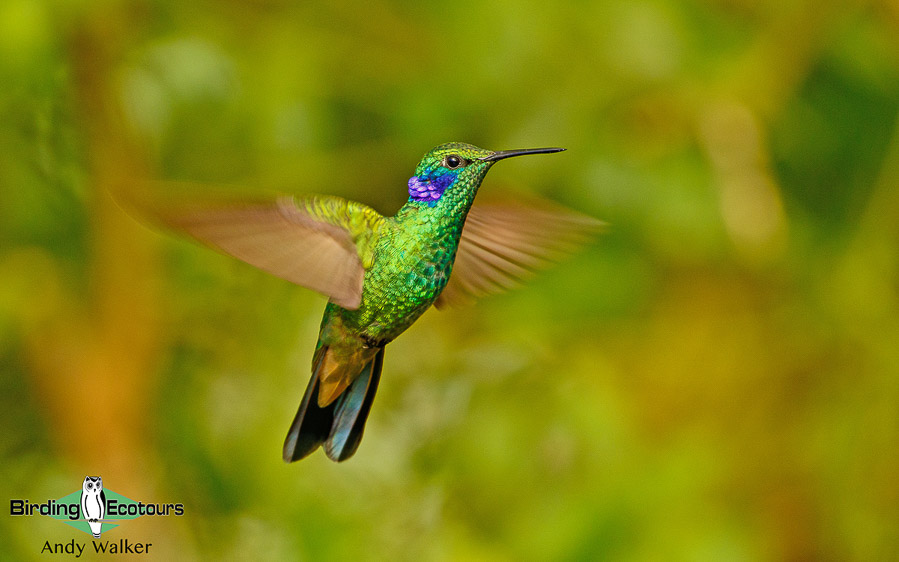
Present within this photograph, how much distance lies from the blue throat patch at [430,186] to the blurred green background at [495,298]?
2.50 feet

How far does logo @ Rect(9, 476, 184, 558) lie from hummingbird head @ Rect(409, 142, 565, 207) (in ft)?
2.96

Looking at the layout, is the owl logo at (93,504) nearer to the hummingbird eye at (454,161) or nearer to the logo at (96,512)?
the logo at (96,512)

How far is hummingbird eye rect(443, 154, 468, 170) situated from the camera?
2.93ft

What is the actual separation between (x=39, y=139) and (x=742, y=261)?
1.42 metres

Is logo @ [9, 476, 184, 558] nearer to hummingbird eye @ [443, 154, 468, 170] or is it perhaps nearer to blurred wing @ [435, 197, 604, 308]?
blurred wing @ [435, 197, 604, 308]

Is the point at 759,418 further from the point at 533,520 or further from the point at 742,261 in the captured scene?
the point at 533,520

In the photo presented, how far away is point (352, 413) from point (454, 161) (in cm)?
29

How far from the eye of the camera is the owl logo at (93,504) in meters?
1.53

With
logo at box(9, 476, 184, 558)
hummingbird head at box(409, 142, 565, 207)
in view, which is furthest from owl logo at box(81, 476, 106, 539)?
hummingbird head at box(409, 142, 565, 207)

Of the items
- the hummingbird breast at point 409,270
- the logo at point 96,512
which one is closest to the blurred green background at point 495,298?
the logo at point 96,512

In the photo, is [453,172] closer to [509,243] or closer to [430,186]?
[430,186]

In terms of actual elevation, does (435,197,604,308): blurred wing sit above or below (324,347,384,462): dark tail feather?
above

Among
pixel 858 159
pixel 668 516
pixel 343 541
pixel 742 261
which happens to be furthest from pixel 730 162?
pixel 343 541

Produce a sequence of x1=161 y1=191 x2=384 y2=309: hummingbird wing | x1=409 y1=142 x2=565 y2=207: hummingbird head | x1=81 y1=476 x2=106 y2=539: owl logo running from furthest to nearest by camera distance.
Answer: x1=81 y1=476 x2=106 y2=539: owl logo
x1=409 y1=142 x2=565 y2=207: hummingbird head
x1=161 y1=191 x2=384 y2=309: hummingbird wing
